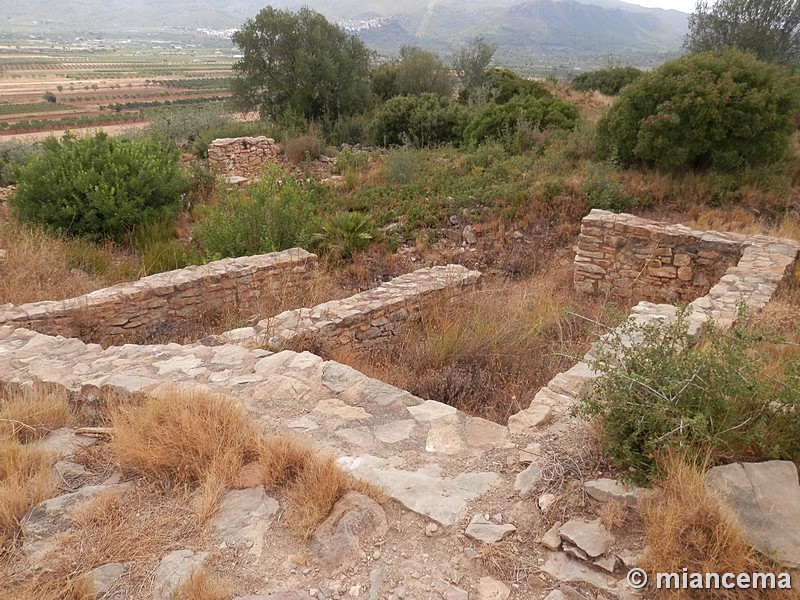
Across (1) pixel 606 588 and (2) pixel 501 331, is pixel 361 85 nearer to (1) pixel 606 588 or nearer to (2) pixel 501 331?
(2) pixel 501 331

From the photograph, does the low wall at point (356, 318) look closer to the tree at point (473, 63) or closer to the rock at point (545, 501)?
the rock at point (545, 501)

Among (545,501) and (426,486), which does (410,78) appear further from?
(545,501)

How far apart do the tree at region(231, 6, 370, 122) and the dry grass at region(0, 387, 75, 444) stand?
44.6ft

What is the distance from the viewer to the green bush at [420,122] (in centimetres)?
1366

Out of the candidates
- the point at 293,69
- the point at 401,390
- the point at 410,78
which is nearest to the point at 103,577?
the point at 401,390

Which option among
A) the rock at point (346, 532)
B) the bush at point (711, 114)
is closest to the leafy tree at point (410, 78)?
the bush at point (711, 114)

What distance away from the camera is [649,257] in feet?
20.9

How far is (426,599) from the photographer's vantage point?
1876 mm

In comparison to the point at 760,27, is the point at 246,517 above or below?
below

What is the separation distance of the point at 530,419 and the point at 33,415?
2906mm

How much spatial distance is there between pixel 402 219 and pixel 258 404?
633 centimetres

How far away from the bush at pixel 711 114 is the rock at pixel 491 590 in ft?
26.5

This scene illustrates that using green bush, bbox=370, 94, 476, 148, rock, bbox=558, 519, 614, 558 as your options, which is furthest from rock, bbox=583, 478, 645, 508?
green bush, bbox=370, 94, 476, 148

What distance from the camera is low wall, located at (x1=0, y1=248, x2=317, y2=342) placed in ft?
15.3
